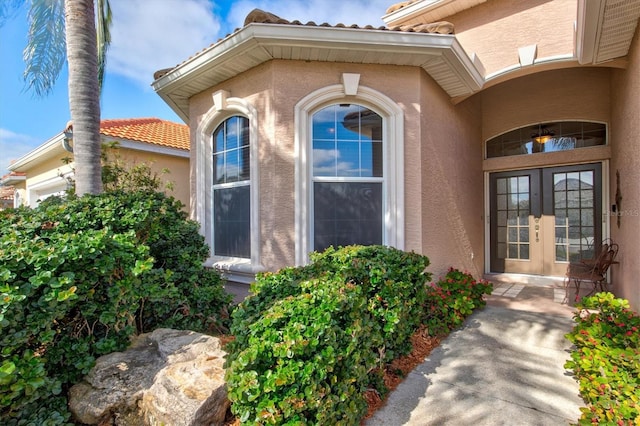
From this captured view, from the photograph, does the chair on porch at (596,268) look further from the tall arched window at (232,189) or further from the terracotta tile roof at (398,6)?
the terracotta tile roof at (398,6)

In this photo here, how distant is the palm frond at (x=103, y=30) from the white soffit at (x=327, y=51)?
3.14 metres

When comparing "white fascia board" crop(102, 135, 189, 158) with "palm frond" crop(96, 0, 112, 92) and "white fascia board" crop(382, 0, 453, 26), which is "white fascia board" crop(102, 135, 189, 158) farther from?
"white fascia board" crop(382, 0, 453, 26)

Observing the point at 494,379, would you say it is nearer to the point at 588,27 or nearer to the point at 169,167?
the point at 588,27

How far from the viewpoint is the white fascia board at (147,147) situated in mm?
7630

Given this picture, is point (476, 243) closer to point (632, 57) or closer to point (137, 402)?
point (632, 57)

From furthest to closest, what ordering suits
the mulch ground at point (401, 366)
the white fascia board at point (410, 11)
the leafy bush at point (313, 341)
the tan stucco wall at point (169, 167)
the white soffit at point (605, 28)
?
the tan stucco wall at point (169, 167) → the white fascia board at point (410, 11) → the white soffit at point (605, 28) → the mulch ground at point (401, 366) → the leafy bush at point (313, 341)

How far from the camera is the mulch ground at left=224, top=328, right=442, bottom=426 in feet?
9.00

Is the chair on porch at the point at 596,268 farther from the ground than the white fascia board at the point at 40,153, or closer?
closer

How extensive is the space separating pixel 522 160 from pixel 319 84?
5278mm

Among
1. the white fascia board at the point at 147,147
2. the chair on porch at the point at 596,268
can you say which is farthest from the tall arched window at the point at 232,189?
the chair on porch at the point at 596,268

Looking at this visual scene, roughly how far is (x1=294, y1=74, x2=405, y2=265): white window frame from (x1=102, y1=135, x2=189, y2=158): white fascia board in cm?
522

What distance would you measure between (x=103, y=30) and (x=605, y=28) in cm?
937

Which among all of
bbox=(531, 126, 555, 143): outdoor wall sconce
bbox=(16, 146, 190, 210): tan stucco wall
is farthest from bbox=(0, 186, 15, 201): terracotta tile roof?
bbox=(531, 126, 555, 143): outdoor wall sconce

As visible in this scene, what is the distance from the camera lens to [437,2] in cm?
628
